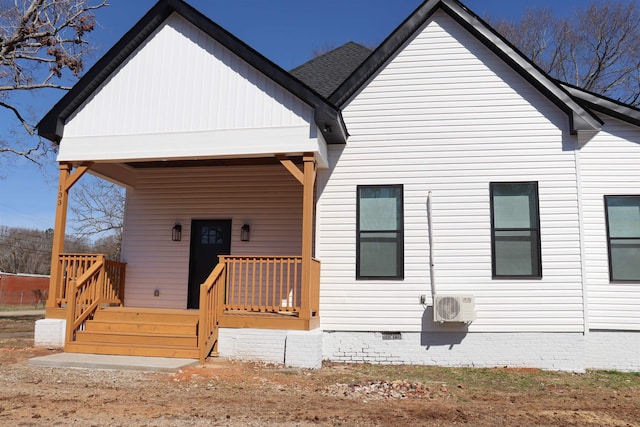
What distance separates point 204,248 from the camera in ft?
36.7

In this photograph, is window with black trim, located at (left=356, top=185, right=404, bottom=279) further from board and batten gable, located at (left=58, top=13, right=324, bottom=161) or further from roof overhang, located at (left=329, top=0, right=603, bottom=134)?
roof overhang, located at (left=329, top=0, right=603, bottom=134)

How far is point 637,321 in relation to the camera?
900 centimetres

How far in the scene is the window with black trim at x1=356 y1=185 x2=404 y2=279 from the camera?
9.22 m

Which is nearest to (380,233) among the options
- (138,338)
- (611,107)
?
(138,338)

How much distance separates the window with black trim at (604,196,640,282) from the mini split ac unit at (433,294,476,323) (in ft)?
8.68

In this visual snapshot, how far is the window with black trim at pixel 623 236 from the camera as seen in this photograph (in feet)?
30.1

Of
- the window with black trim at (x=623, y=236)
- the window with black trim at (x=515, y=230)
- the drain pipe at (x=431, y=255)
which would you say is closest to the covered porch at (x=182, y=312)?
Result: the drain pipe at (x=431, y=255)

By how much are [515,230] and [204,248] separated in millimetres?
6128

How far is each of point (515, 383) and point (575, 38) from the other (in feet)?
67.1

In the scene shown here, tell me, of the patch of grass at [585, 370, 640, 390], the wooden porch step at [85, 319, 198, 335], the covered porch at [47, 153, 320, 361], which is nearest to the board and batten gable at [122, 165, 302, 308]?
the covered porch at [47, 153, 320, 361]

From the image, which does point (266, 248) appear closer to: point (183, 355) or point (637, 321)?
point (183, 355)

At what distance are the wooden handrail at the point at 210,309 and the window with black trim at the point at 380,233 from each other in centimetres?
234

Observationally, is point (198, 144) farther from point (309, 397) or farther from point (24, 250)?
point (24, 250)

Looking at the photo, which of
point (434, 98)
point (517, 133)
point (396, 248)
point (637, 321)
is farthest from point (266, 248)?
point (637, 321)
